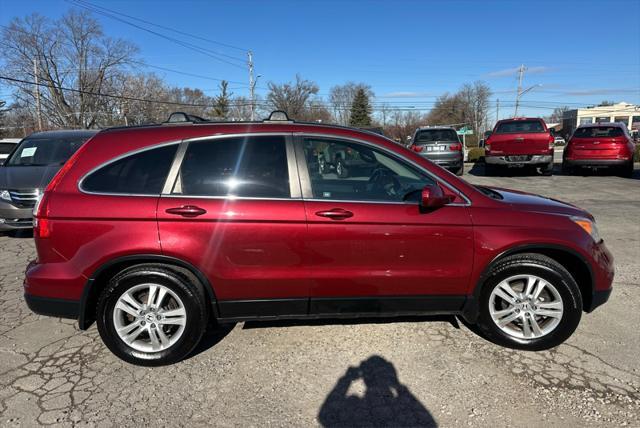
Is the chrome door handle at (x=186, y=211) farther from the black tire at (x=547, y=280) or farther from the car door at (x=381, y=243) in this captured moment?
the black tire at (x=547, y=280)

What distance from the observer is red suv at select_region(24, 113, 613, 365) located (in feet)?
9.13

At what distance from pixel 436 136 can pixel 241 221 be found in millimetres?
12066

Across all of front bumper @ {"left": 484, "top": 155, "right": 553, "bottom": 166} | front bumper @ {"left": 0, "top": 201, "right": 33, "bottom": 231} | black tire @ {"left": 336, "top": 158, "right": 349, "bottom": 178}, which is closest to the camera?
black tire @ {"left": 336, "top": 158, "right": 349, "bottom": 178}

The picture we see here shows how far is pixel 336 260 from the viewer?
287 centimetres

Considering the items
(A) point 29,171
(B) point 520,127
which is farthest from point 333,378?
(B) point 520,127

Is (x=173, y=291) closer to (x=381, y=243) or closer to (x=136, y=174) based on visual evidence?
(x=136, y=174)

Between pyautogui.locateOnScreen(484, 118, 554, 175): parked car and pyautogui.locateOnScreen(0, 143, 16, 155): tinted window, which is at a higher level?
pyautogui.locateOnScreen(0, 143, 16, 155): tinted window

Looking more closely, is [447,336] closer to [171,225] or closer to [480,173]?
[171,225]

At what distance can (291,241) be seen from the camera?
2809 mm

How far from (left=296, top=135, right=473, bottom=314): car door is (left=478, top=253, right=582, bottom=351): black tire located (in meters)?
0.24

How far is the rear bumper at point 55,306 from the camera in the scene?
285 centimetres

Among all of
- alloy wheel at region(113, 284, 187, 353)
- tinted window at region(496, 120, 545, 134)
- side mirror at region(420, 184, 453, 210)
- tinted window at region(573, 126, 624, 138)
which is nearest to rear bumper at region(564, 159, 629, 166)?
tinted window at region(573, 126, 624, 138)

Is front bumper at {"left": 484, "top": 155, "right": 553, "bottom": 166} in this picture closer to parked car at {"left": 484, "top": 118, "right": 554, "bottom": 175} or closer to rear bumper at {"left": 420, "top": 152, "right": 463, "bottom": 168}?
parked car at {"left": 484, "top": 118, "right": 554, "bottom": 175}

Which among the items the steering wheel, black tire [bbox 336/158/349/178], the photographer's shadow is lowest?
the photographer's shadow
